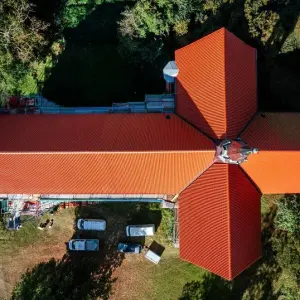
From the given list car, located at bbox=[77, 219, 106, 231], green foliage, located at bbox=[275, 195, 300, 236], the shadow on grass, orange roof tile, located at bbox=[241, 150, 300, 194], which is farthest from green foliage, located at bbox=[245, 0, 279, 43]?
car, located at bbox=[77, 219, 106, 231]

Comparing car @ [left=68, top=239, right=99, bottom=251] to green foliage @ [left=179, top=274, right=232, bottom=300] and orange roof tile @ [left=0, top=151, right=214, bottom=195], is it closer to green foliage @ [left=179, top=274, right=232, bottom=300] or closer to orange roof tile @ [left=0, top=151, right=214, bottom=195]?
orange roof tile @ [left=0, top=151, right=214, bottom=195]

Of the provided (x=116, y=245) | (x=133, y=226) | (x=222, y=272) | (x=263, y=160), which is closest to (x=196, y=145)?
(x=263, y=160)

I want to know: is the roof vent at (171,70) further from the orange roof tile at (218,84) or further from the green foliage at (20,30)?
the green foliage at (20,30)

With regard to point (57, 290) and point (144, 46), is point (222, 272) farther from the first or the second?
point (144, 46)

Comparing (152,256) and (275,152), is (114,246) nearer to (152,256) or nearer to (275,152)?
(152,256)

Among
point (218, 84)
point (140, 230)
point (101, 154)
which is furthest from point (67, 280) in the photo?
point (218, 84)

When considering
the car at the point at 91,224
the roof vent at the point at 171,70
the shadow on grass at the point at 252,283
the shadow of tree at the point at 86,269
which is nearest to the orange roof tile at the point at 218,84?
the roof vent at the point at 171,70
